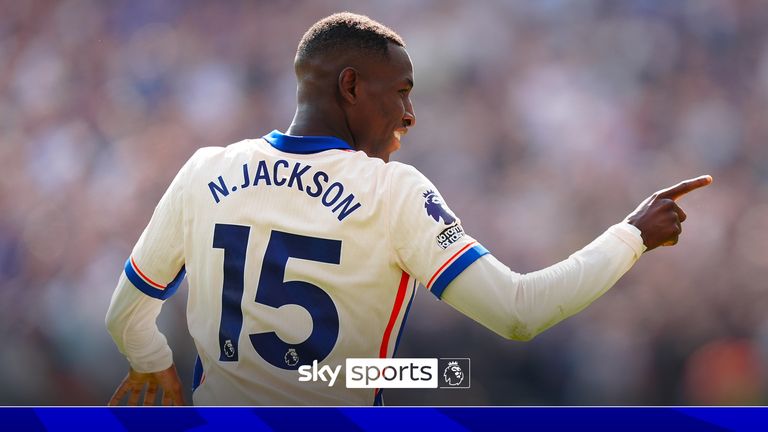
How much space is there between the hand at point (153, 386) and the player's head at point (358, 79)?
0.72 meters

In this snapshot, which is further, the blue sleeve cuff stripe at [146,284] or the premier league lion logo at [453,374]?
the premier league lion logo at [453,374]

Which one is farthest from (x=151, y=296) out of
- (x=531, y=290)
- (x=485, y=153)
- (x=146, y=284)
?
(x=485, y=153)

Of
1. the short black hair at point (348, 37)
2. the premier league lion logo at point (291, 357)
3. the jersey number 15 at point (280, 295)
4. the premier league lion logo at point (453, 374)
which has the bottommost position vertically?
the premier league lion logo at point (453, 374)

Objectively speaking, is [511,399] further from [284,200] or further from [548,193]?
[284,200]

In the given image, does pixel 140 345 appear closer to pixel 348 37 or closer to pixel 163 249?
pixel 163 249

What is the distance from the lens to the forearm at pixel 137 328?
6.54 ft

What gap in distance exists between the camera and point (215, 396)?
185 cm

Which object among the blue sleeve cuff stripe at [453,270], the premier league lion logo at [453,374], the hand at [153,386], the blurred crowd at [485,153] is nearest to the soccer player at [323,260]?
the blue sleeve cuff stripe at [453,270]

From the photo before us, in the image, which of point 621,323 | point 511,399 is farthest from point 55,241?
point 621,323

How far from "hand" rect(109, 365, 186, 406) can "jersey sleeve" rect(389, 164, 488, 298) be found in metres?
0.71

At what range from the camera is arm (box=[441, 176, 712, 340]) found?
66.3 inches

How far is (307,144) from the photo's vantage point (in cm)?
→ 188

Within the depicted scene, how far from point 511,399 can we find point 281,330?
2177mm

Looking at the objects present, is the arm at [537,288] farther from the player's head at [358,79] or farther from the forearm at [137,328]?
the forearm at [137,328]
